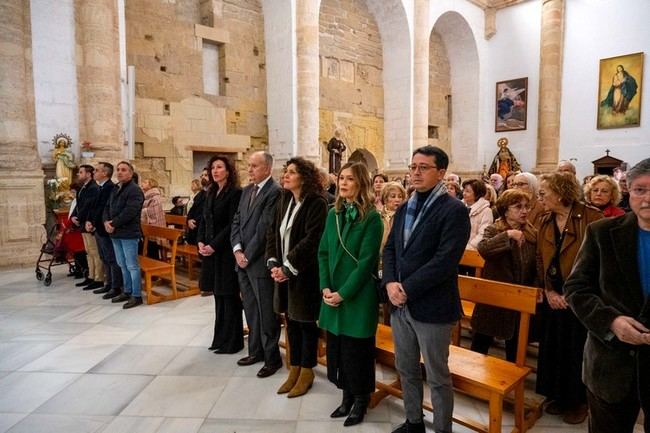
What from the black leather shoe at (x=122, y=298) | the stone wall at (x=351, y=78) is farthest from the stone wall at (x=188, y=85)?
the black leather shoe at (x=122, y=298)

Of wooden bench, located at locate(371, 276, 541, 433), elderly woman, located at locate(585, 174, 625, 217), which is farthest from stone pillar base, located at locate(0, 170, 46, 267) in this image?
elderly woman, located at locate(585, 174, 625, 217)

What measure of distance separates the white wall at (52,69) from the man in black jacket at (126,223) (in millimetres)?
3678

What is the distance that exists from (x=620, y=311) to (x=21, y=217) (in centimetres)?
830

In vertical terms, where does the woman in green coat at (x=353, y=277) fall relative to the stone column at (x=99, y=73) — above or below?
below

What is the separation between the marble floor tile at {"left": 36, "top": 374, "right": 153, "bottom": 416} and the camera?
2.78 m

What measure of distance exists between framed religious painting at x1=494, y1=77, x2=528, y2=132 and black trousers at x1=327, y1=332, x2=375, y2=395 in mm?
14481

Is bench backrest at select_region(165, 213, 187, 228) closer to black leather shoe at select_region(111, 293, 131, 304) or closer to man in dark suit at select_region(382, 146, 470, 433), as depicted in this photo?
black leather shoe at select_region(111, 293, 131, 304)

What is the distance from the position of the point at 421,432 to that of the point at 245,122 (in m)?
10.0

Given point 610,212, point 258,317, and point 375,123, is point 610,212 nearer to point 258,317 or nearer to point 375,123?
point 258,317

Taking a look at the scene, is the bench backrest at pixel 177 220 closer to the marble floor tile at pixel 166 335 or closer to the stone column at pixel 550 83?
the marble floor tile at pixel 166 335

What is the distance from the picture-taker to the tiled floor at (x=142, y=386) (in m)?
2.60

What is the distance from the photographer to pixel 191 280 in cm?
612

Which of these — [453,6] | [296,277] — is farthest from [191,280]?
A: [453,6]

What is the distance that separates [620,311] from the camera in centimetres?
153
